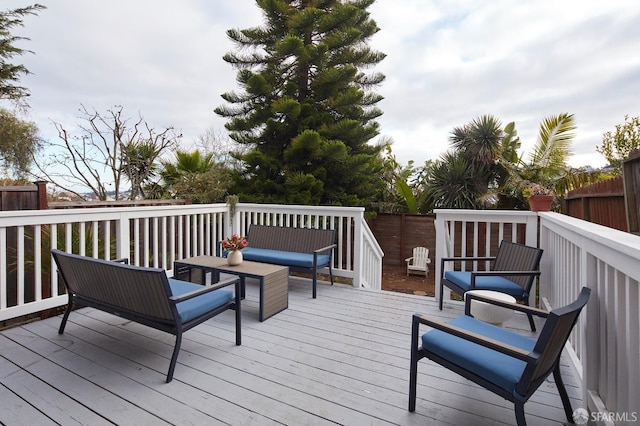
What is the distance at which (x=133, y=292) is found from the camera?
2.14m

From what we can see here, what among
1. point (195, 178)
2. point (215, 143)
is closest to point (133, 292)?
point (195, 178)

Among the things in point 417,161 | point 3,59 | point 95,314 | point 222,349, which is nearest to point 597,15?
point 417,161

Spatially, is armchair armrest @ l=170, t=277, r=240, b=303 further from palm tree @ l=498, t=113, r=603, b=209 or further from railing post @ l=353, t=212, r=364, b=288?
palm tree @ l=498, t=113, r=603, b=209

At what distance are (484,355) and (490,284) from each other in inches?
59.8

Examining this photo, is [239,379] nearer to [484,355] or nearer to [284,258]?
[484,355]

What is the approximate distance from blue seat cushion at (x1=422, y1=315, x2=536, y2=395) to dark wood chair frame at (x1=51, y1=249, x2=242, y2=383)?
57.3 inches

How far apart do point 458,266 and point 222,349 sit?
5474 mm

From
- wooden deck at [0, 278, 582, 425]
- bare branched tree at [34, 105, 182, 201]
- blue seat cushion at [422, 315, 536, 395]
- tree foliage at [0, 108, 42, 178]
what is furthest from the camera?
tree foliage at [0, 108, 42, 178]

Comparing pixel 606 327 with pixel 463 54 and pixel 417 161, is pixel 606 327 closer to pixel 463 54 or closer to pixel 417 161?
pixel 463 54

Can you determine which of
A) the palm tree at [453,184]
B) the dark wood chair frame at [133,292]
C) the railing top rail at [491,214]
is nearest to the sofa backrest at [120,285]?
the dark wood chair frame at [133,292]

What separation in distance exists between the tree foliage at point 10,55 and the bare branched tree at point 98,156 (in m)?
3.32

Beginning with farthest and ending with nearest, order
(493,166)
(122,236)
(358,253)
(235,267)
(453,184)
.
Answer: (493,166)
(453,184)
(358,253)
(122,236)
(235,267)

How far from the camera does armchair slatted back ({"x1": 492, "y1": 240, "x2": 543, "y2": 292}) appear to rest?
2.91 metres

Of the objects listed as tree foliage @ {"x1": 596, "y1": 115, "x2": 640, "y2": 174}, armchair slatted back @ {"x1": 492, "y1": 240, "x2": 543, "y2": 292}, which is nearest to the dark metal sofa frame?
armchair slatted back @ {"x1": 492, "y1": 240, "x2": 543, "y2": 292}
